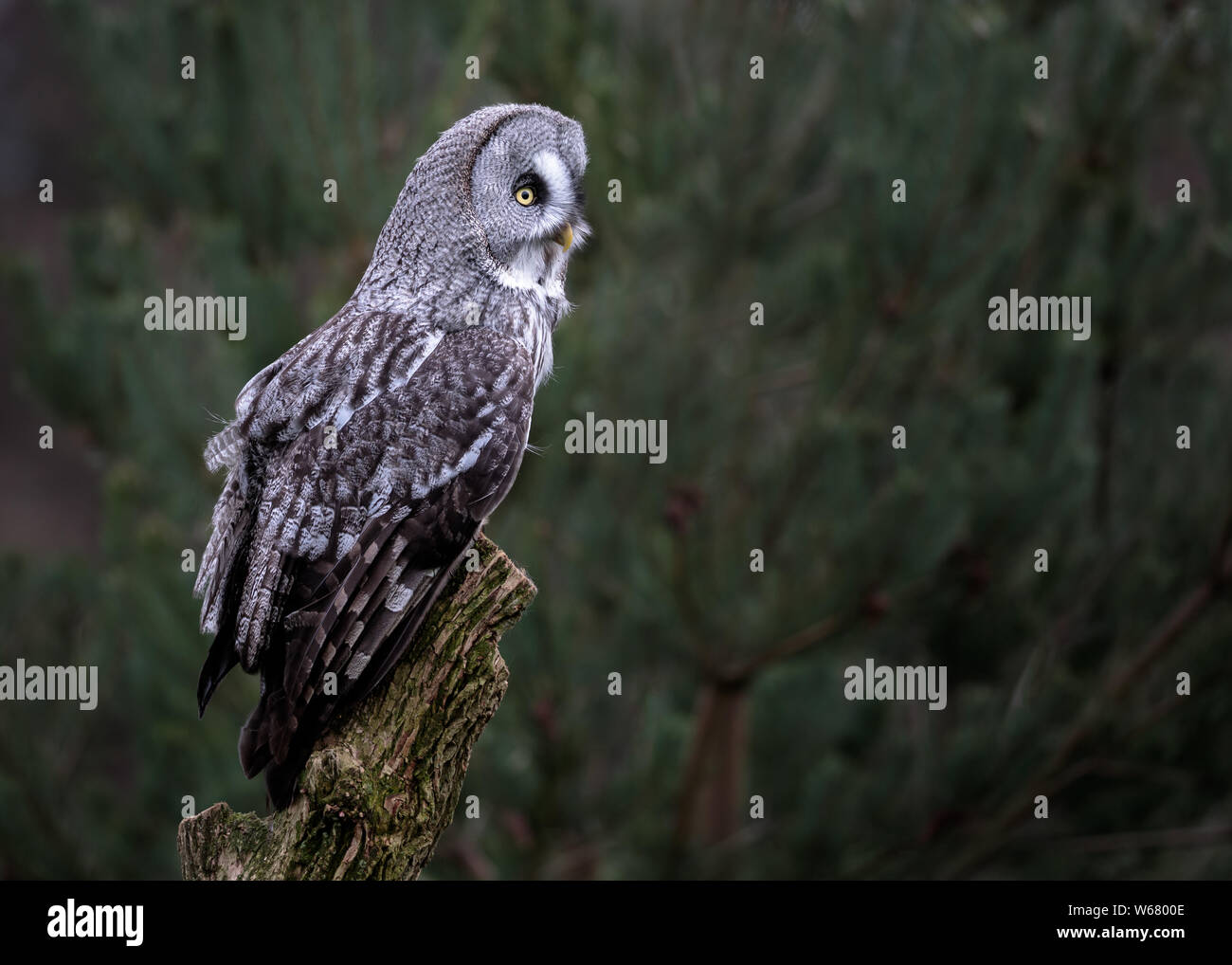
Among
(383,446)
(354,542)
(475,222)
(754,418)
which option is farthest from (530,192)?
(754,418)

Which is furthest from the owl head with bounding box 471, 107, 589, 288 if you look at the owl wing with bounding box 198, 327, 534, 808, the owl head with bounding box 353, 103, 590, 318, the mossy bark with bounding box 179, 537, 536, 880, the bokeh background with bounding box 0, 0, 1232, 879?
the bokeh background with bounding box 0, 0, 1232, 879

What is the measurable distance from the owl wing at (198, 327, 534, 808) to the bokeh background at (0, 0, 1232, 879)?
1765 millimetres

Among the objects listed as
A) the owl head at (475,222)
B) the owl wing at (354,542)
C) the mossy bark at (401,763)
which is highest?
the owl head at (475,222)

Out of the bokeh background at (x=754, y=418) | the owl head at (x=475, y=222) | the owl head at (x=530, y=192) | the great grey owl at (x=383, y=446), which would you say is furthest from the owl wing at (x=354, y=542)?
the bokeh background at (x=754, y=418)

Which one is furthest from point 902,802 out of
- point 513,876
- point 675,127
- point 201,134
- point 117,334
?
point 201,134

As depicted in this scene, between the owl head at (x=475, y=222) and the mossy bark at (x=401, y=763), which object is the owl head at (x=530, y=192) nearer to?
the owl head at (x=475, y=222)

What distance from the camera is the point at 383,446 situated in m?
2.34

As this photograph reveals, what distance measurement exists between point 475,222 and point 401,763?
1097mm

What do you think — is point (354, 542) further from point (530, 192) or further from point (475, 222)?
point (530, 192)

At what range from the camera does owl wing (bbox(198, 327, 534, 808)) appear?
222cm

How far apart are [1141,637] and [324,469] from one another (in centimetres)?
352

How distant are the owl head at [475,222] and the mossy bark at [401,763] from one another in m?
0.59

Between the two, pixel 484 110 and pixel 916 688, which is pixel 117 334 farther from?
pixel 916 688

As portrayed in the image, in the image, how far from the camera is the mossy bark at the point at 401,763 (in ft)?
7.14
